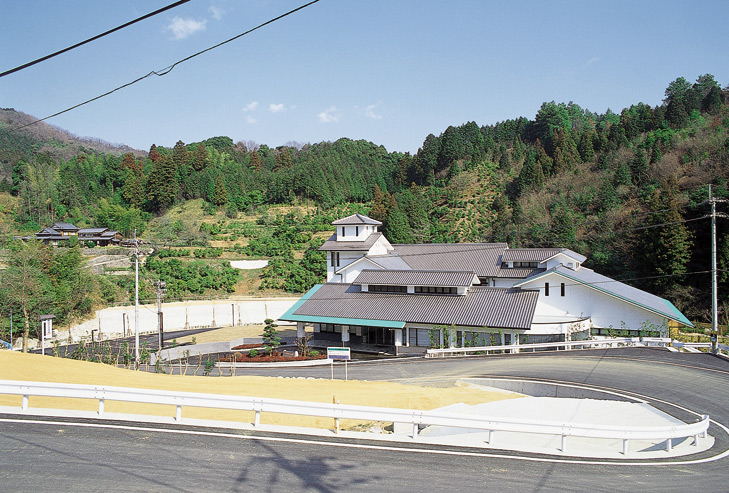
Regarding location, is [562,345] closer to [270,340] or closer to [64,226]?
[270,340]

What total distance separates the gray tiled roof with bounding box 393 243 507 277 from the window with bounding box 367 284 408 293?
23.9 feet

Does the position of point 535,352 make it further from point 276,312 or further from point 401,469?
point 276,312

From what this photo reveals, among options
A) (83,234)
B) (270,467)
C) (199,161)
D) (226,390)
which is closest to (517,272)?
(226,390)

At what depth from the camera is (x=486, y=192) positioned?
205 ft

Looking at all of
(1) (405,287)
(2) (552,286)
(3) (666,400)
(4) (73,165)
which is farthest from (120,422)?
(4) (73,165)

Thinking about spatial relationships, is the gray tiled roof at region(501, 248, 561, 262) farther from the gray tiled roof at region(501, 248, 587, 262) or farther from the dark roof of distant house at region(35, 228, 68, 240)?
the dark roof of distant house at region(35, 228, 68, 240)

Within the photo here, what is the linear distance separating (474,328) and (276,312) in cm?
2240

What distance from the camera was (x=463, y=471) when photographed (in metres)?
6.82

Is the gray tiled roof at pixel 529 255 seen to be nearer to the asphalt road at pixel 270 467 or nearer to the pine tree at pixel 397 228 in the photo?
the pine tree at pixel 397 228

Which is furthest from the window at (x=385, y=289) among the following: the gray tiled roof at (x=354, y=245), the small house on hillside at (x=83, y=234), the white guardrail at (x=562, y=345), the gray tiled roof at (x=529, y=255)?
the small house on hillside at (x=83, y=234)

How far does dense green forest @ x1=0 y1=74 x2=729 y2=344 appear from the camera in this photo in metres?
32.9

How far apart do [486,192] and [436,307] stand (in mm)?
39428

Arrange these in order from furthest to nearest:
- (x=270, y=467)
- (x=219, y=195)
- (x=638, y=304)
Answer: (x=219, y=195)
(x=638, y=304)
(x=270, y=467)

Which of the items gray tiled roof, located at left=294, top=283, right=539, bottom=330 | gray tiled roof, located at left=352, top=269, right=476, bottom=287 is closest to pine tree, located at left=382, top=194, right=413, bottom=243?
gray tiled roof, located at left=352, top=269, right=476, bottom=287
